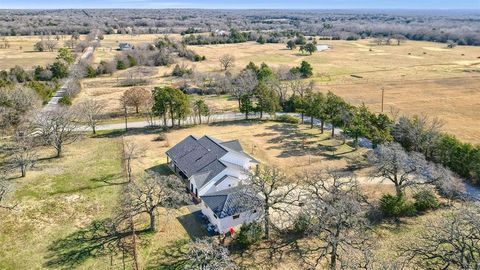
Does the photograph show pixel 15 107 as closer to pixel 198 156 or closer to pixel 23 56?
pixel 198 156

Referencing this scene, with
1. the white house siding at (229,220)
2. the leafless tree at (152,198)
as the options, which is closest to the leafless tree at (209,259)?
the white house siding at (229,220)

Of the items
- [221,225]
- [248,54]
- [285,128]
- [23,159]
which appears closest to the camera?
[221,225]

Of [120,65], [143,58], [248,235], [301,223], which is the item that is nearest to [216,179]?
[248,235]

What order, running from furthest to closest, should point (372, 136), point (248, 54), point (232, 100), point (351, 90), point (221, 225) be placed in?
point (248, 54) < point (351, 90) < point (232, 100) < point (372, 136) < point (221, 225)

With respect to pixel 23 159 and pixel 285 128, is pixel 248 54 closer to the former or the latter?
pixel 285 128

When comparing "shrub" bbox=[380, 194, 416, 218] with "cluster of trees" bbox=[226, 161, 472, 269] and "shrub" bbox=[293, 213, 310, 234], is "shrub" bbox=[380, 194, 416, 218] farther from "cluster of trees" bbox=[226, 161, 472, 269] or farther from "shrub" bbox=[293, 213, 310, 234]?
"shrub" bbox=[293, 213, 310, 234]

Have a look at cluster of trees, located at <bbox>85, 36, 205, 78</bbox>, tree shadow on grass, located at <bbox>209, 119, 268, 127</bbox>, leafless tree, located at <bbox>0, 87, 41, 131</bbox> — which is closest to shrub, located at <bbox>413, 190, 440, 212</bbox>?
tree shadow on grass, located at <bbox>209, 119, 268, 127</bbox>

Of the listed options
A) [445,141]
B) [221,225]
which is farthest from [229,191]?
[445,141]

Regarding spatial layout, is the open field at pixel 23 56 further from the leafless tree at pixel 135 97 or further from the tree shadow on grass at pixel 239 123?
the tree shadow on grass at pixel 239 123
